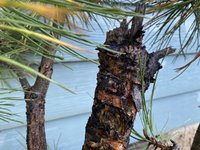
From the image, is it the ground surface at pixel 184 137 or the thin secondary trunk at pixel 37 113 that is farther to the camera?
the ground surface at pixel 184 137

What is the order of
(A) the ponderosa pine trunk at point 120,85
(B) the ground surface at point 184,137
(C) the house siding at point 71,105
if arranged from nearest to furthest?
(A) the ponderosa pine trunk at point 120,85
(C) the house siding at point 71,105
(B) the ground surface at point 184,137

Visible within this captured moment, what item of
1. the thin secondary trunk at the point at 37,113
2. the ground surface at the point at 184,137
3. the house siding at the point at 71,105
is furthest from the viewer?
the ground surface at the point at 184,137

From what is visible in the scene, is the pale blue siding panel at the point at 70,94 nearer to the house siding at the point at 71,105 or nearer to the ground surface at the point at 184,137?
the house siding at the point at 71,105

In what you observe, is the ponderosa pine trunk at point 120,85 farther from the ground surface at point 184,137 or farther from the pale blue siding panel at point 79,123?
the ground surface at point 184,137

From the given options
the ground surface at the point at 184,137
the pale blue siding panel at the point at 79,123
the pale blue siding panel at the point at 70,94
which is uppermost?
the pale blue siding panel at the point at 70,94

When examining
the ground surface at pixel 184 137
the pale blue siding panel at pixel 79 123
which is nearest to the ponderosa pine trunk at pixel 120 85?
the pale blue siding panel at pixel 79 123

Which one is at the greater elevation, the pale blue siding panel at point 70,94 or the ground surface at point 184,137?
the pale blue siding panel at point 70,94

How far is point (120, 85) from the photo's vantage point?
0.46 meters

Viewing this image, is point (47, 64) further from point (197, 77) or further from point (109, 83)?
point (197, 77)

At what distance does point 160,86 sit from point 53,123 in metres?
0.63

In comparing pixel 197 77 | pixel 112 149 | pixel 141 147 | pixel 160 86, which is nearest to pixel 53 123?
pixel 141 147

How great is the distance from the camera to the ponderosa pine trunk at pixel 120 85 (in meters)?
0.46

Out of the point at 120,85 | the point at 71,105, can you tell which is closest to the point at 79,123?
the point at 71,105

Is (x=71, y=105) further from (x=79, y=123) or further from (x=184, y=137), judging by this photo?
(x=184, y=137)
